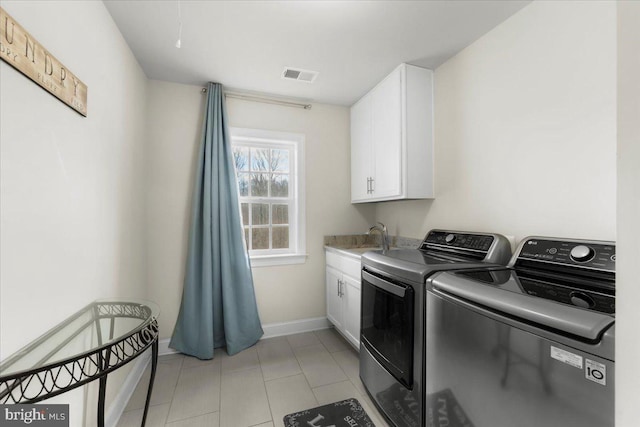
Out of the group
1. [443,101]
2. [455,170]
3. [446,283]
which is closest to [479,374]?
[446,283]

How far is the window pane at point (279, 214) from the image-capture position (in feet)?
9.96

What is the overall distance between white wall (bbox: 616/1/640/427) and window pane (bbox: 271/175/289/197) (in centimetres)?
273

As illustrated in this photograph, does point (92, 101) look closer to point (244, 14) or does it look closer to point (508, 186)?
point (244, 14)

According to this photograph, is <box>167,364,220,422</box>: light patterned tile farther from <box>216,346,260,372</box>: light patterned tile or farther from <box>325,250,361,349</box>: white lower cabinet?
<box>325,250,361,349</box>: white lower cabinet

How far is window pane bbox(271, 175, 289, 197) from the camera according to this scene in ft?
9.96

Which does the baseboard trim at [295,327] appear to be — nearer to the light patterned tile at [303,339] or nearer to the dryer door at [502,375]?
the light patterned tile at [303,339]

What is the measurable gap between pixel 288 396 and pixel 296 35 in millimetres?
2553

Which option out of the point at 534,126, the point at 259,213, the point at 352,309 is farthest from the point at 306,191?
the point at 534,126

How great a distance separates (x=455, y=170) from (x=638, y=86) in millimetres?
1765

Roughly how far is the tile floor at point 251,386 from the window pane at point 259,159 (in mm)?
1827

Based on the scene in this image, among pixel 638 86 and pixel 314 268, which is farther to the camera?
pixel 314 268

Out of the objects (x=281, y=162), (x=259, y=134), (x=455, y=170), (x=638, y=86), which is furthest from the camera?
(x=281, y=162)

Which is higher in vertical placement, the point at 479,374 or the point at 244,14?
the point at 244,14

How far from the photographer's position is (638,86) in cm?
47
